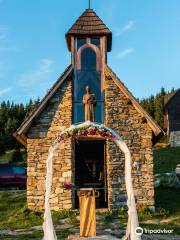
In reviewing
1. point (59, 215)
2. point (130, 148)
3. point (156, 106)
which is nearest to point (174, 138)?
point (156, 106)

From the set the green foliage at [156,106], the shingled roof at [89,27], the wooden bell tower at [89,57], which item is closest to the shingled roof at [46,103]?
the wooden bell tower at [89,57]

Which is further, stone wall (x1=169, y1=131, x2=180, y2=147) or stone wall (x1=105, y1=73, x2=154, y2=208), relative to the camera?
stone wall (x1=169, y1=131, x2=180, y2=147)

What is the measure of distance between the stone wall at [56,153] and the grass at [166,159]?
13552 mm

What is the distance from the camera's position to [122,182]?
16641mm

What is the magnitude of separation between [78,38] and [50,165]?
807cm

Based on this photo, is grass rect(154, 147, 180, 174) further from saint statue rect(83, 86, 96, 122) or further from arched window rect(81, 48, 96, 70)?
saint statue rect(83, 86, 96, 122)

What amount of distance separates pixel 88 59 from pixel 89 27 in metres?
1.43

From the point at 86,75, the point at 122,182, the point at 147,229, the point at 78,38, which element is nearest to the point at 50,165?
the point at 147,229

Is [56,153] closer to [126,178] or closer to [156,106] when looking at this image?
[126,178]

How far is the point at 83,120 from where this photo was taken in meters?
17.5

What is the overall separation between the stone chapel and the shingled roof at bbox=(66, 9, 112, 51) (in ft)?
0.14

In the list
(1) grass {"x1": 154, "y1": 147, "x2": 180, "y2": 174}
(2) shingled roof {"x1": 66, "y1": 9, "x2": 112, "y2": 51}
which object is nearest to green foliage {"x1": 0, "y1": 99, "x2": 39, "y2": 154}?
(1) grass {"x1": 154, "y1": 147, "x2": 180, "y2": 174}

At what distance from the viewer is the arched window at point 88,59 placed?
18203 millimetres

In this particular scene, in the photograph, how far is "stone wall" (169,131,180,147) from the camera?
4538 centimetres
